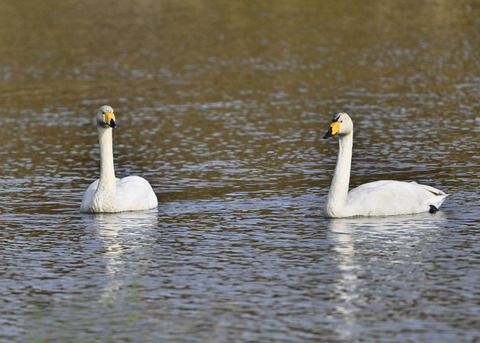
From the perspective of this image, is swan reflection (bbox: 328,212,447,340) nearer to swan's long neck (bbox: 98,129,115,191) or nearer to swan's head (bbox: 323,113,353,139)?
swan's head (bbox: 323,113,353,139)

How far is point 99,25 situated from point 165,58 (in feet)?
35.3

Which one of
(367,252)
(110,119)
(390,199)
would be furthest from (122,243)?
(390,199)

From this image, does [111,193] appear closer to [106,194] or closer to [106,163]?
[106,194]

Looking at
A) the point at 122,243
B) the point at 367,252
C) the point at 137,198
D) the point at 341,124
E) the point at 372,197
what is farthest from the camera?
the point at 137,198

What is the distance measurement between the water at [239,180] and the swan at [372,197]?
29 centimetres

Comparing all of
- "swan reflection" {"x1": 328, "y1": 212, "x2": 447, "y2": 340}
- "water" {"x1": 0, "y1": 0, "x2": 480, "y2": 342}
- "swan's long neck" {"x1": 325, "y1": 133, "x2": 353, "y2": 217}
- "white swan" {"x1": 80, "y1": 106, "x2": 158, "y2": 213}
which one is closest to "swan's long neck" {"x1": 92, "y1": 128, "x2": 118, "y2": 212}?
"white swan" {"x1": 80, "y1": 106, "x2": 158, "y2": 213}

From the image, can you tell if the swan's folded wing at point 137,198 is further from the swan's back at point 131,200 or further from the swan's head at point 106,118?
the swan's head at point 106,118

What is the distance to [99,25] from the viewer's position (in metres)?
50.1

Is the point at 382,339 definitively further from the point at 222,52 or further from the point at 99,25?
the point at 99,25

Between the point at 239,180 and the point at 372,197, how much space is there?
3.90 m

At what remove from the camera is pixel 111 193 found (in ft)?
60.6

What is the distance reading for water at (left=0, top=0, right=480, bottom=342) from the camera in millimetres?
12305

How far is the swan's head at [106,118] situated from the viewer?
18828mm

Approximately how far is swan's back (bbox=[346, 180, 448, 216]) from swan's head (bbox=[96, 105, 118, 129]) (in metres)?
4.32
